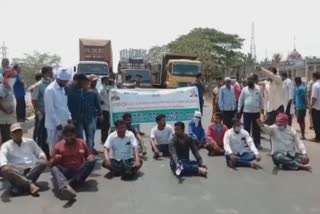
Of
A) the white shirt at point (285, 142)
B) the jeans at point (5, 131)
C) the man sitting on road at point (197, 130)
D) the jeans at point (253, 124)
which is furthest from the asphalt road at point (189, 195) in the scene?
the jeans at point (253, 124)

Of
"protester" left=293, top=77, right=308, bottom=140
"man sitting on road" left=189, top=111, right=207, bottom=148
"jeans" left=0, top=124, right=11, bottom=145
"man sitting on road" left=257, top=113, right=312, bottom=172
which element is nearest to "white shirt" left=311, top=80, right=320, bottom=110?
"protester" left=293, top=77, right=308, bottom=140

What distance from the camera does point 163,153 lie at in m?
12.2

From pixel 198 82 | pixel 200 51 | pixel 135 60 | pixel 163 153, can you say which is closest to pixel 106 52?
pixel 135 60

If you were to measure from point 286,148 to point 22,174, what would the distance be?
5.14 metres

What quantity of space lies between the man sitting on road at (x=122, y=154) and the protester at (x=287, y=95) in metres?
5.14

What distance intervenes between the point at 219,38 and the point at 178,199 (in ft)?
213

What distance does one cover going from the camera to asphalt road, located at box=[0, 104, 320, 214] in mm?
7762

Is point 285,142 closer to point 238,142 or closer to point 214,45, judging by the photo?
point 238,142

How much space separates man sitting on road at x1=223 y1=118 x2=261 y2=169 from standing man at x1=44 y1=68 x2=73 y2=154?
3.26m

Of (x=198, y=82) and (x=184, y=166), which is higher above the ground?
(x=198, y=82)

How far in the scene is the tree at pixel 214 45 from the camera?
64.1 meters

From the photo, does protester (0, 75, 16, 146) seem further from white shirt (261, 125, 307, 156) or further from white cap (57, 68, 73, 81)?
A: white shirt (261, 125, 307, 156)

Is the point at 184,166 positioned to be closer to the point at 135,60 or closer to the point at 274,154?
the point at 274,154

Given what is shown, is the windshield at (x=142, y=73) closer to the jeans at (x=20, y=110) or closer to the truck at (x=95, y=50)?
the truck at (x=95, y=50)
